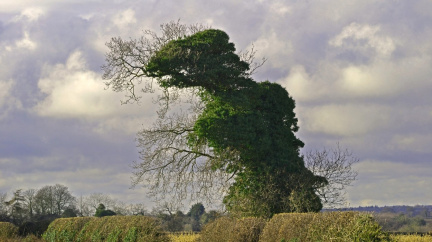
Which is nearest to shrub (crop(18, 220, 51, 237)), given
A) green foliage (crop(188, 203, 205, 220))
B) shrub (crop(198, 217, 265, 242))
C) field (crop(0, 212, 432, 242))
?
field (crop(0, 212, 432, 242))

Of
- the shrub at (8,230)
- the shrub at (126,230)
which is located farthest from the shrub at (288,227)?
the shrub at (8,230)

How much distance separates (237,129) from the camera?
29.8 m

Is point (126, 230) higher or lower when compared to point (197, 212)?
lower

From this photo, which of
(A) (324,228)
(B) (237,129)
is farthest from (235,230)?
(B) (237,129)

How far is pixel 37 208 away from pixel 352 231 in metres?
50.6

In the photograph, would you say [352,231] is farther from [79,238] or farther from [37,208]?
[37,208]

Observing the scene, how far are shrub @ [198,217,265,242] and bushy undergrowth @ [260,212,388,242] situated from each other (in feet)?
3.65

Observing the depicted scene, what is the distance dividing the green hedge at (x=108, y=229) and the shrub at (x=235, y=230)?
2.40 m

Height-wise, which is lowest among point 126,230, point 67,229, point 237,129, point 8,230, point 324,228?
point 324,228

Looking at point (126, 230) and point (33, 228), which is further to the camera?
point (33, 228)

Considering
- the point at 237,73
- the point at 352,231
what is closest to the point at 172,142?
the point at 237,73

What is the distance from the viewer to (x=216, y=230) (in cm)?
2236

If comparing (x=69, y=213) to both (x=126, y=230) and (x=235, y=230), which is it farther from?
(x=235, y=230)

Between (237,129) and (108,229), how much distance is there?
893 centimetres
